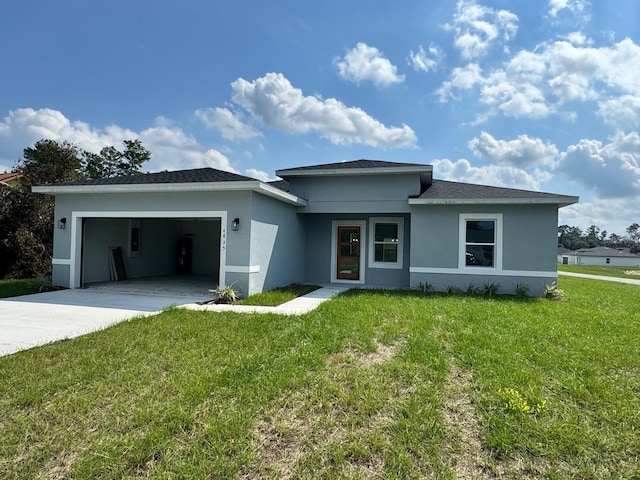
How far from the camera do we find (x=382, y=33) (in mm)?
12805

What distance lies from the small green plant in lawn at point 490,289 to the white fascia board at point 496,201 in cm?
238

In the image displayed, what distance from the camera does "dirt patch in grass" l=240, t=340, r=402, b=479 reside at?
263 centimetres

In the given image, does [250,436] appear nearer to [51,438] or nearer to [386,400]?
[386,400]

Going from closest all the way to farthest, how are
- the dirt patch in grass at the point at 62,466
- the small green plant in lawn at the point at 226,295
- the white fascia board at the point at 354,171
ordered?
the dirt patch in grass at the point at 62,466, the small green plant in lawn at the point at 226,295, the white fascia board at the point at 354,171

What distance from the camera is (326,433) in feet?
9.93

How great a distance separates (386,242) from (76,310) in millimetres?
9024

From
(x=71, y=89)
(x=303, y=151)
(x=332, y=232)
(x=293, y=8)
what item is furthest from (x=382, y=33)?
(x=71, y=89)

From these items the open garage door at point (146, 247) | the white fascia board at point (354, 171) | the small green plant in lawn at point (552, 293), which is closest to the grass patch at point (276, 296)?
the open garage door at point (146, 247)

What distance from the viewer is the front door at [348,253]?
12.5 metres

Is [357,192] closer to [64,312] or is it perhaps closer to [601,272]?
[64,312]

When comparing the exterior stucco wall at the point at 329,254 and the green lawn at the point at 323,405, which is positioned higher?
the exterior stucco wall at the point at 329,254

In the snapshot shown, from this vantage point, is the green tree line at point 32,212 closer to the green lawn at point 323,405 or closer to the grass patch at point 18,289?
the grass patch at point 18,289

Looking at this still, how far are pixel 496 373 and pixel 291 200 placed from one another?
7879 mm

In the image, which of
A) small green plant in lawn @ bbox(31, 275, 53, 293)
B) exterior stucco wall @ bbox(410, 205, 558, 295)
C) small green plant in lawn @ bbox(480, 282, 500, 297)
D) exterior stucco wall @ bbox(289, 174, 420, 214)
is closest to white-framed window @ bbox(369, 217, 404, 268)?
exterior stucco wall @ bbox(289, 174, 420, 214)
